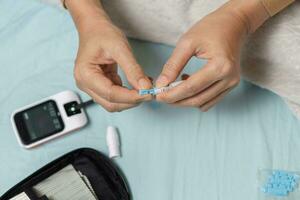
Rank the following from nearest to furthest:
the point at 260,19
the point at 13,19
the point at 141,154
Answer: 1. the point at 260,19
2. the point at 141,154
3. the point at 13,19

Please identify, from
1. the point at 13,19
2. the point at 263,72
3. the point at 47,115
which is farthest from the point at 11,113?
the point at 263,72

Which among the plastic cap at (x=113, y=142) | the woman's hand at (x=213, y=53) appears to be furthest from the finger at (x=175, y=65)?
the plastic cap at (x=113, y=142)

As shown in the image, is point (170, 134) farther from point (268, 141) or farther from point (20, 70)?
point (20, 70)

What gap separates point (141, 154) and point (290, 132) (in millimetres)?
291

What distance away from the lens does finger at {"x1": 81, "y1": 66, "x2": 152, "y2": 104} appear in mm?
694

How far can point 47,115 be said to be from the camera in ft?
2.94

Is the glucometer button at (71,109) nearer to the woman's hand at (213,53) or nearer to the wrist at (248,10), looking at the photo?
the woman's hand at (213,53)

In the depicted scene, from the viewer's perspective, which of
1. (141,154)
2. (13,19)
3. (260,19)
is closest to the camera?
(260,19)

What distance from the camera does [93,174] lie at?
848 millimetres

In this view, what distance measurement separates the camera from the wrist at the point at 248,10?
0.74m

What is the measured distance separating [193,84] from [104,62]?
6.5 inches

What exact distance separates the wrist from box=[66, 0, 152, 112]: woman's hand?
191 mm

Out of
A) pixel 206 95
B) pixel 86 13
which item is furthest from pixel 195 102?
pixel 86 13

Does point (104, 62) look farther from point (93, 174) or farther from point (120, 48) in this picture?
point (93, 174)
